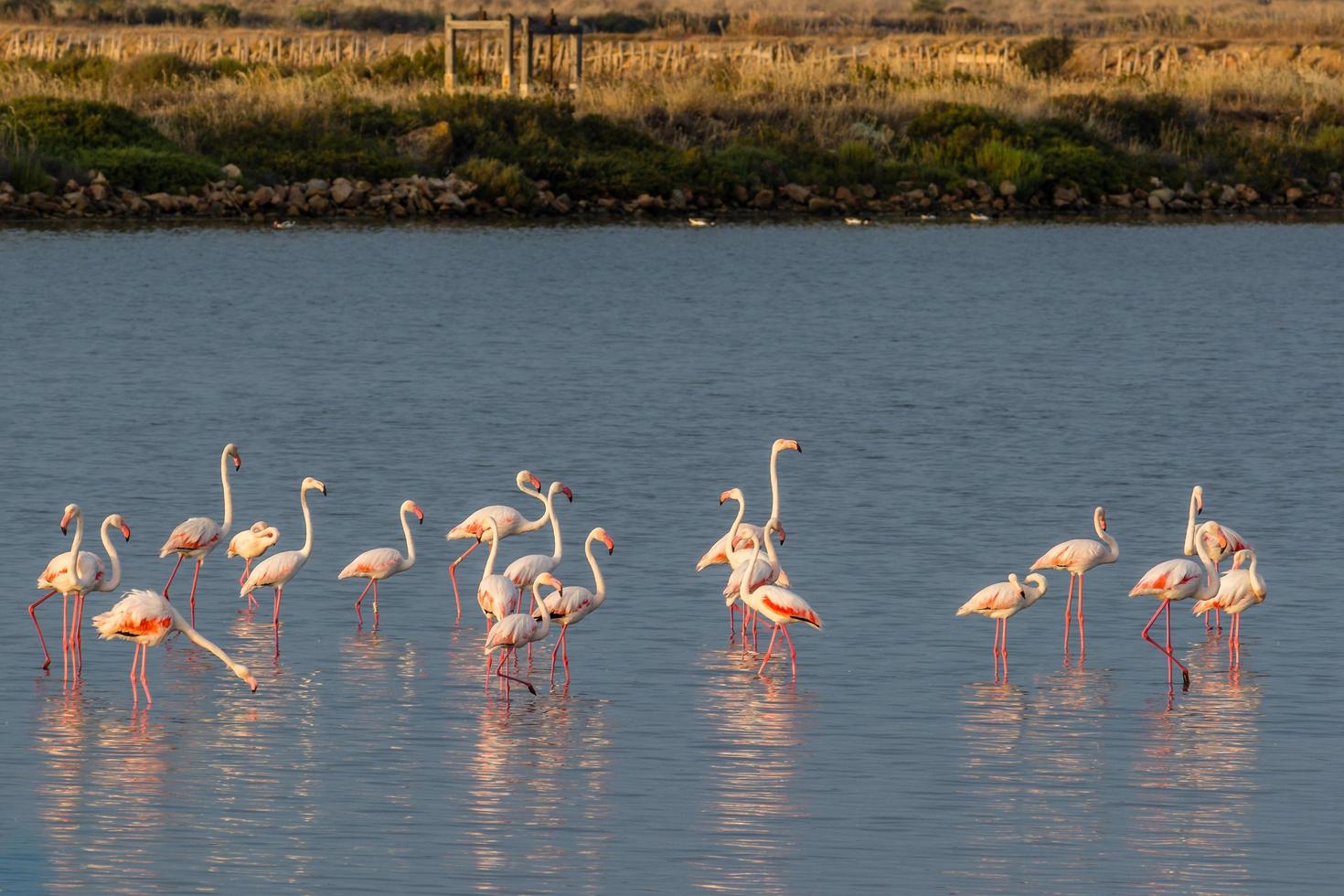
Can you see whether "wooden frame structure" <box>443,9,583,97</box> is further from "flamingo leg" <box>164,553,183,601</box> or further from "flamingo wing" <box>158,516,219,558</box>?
"flamingo wing" <box>158,516,219,558</box>

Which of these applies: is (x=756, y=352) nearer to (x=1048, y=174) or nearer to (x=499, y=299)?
(x=499, y=299)

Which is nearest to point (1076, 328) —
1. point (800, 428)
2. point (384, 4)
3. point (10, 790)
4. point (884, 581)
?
point (800, 428)

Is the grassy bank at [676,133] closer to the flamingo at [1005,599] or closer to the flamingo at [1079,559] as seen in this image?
the flamingo at [1079,559]

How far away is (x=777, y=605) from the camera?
47.8 ft

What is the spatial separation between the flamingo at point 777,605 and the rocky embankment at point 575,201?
3698cm

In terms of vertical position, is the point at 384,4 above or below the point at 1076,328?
above

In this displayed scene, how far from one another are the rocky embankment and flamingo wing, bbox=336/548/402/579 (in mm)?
35027

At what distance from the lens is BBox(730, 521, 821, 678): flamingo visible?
A: 14.5 metres

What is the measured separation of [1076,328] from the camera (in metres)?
37.9

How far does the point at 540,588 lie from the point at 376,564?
122cm

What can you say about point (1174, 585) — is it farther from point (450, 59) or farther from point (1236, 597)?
point (450, 59)

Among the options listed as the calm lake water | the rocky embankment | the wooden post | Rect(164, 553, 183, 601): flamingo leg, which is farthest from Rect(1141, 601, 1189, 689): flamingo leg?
the wooden post

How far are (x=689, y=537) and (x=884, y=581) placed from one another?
2.33 m

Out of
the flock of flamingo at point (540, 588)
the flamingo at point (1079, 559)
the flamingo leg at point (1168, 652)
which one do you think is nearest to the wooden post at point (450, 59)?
the flock of flamingo at point (540, 588)
